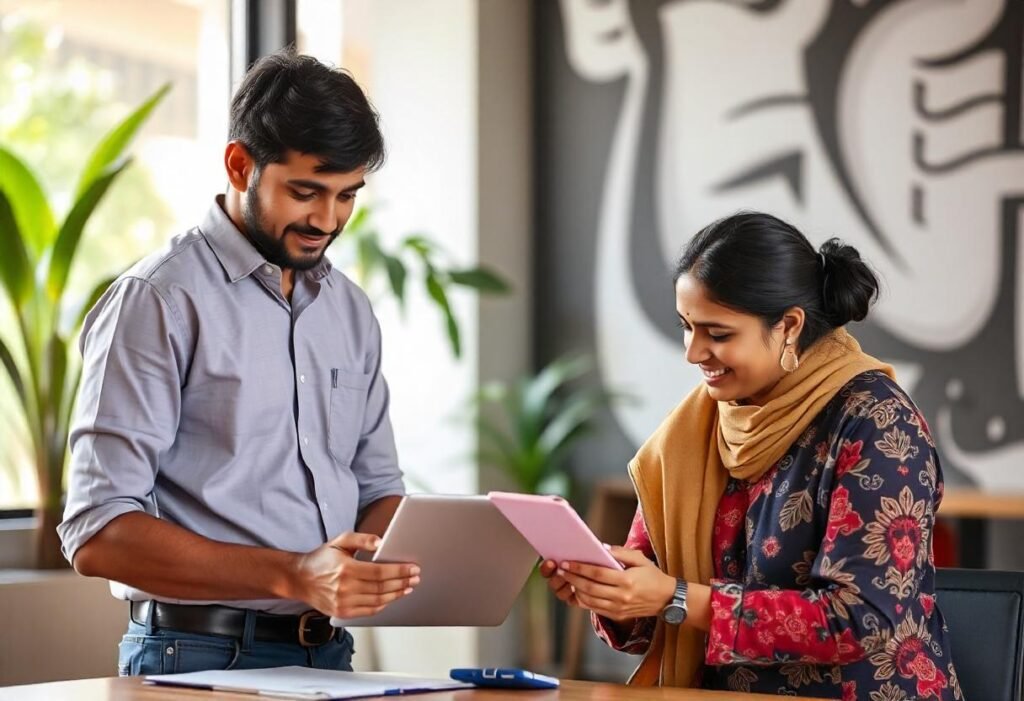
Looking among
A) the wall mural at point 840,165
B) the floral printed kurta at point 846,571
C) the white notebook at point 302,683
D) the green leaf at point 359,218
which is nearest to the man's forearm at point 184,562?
the white notebook at point 302,683

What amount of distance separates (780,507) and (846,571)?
0.17m

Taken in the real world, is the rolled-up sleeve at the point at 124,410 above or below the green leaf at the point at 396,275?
below

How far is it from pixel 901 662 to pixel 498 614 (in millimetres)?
610

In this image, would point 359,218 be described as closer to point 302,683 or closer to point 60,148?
point 60,148

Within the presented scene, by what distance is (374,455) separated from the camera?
244cm

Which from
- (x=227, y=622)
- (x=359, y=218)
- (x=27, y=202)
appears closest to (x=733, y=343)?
(x=227, y=622)

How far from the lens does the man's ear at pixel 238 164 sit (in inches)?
87.7

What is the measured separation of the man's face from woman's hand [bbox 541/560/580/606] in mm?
637

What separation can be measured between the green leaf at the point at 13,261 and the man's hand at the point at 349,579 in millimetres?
1384

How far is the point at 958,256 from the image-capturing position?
436 centimetres

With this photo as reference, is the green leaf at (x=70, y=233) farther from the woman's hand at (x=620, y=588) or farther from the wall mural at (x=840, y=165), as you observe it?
the wall mural at (x=840, y=165)

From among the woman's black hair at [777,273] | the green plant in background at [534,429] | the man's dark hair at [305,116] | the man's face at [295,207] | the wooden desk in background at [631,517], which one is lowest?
the wooden desk in background at [631,517]

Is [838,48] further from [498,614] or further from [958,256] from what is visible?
[498,614]

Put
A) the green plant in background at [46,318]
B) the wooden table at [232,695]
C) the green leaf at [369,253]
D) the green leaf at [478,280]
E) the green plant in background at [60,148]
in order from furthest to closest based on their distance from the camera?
1. the green leaf at [478,280]
2. the green leaf at [369,253]
3. the green plant in background at [60,148]
4. the green plant in background at [46,318]
5. the wooden table at [232,695]
